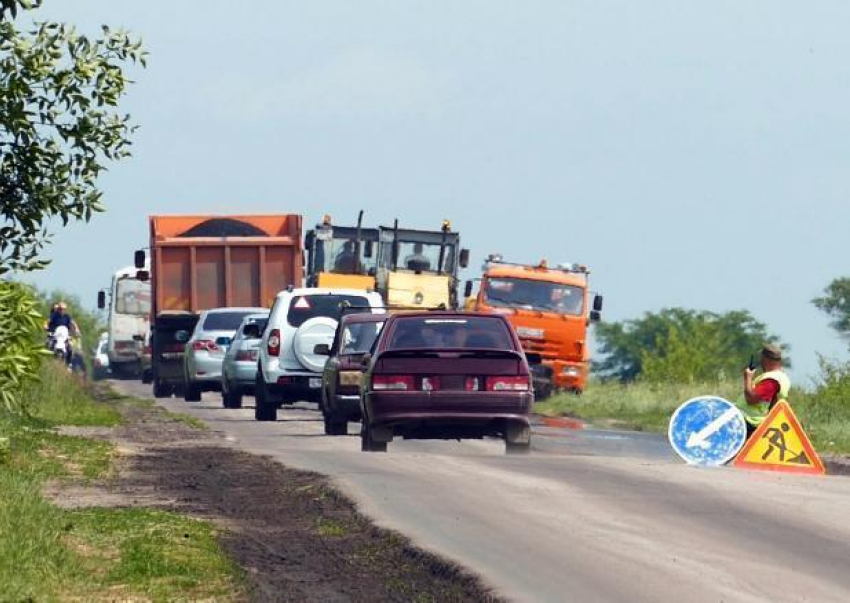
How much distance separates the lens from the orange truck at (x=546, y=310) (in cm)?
Result: 4388

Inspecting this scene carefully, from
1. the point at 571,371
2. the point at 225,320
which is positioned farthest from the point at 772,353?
the point at 571,371

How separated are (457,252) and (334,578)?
3342cm

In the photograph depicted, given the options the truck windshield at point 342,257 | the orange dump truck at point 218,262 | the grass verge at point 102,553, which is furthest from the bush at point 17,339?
the truck windshield at point 342,257

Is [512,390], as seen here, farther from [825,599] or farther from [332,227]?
[332,227]

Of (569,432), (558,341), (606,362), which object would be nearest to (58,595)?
(569,432)

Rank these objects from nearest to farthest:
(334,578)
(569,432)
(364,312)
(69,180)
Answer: (334,578), (69,180), (364,312), (569,432)

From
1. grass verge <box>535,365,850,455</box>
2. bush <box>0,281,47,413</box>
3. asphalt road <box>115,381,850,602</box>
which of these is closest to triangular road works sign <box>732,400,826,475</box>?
asphalt road <box>115,381,850,602</box>

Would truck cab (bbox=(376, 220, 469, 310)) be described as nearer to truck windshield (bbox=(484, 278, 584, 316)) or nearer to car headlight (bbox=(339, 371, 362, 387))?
truck windshield (bbox=(484, 278, 584, 316))

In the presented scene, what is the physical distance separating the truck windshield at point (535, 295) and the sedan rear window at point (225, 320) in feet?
25.8

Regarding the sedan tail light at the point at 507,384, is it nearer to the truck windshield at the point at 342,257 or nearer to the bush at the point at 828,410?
the bush at the point at 828,410

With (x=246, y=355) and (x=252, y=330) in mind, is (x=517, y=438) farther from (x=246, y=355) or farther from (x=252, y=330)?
(x=246, y=355)

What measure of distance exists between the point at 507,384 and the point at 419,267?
22.4 meters

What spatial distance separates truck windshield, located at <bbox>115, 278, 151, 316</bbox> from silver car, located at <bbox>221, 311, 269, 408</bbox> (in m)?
22.8

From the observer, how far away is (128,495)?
59.9 feet
